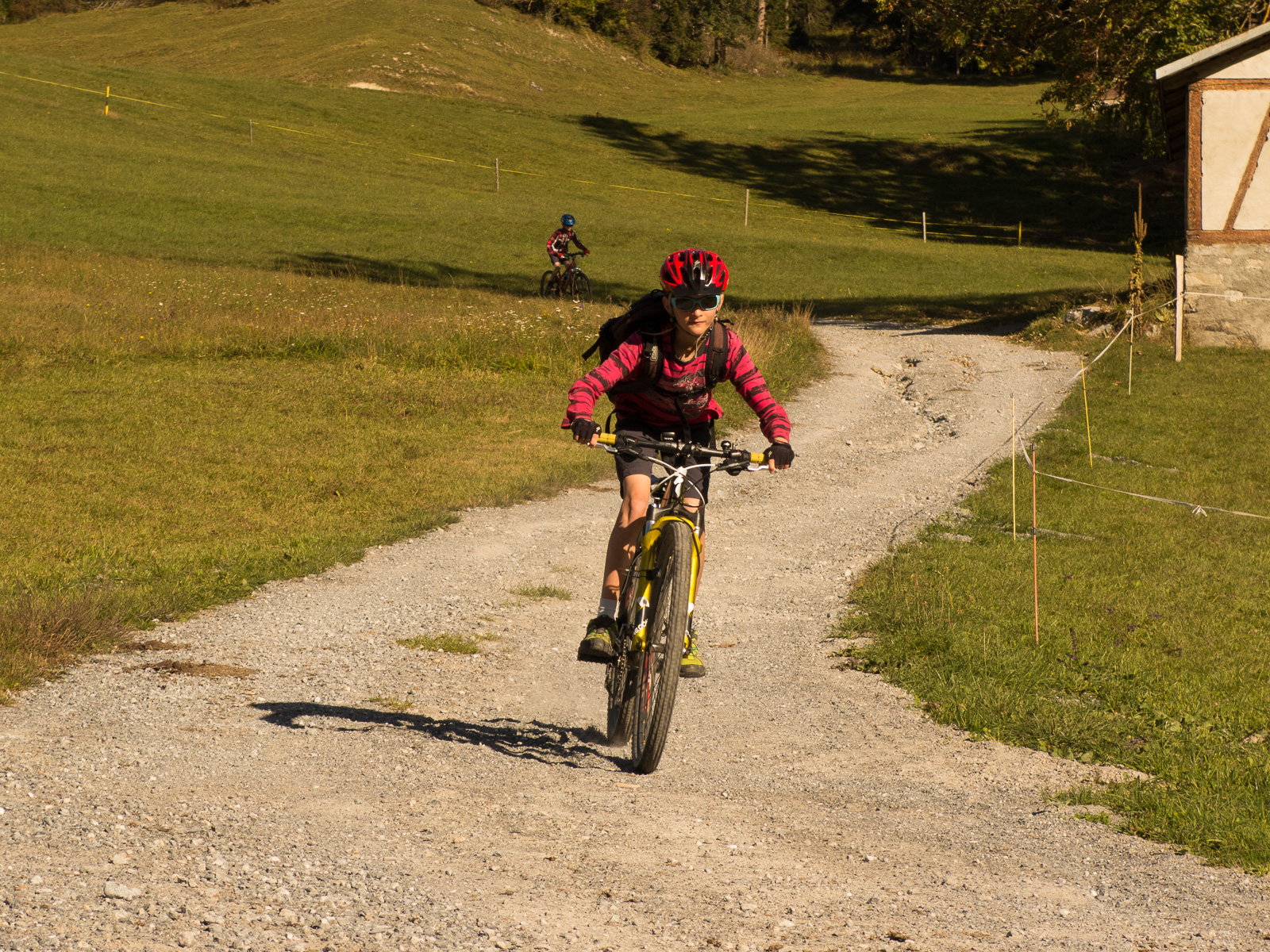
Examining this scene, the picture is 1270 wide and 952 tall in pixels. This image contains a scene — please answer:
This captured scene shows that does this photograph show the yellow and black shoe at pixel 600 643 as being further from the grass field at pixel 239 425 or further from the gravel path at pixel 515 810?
the grass field at pixel 239 425

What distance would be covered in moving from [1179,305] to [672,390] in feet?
58.0

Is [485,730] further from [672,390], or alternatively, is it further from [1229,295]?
[1229,295]

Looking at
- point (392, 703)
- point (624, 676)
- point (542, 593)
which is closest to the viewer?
point (624, 676)

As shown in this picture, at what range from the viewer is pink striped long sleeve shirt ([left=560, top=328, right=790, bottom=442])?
556 cm

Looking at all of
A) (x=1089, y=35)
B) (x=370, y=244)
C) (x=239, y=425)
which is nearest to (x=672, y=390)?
(x=239, y=425)

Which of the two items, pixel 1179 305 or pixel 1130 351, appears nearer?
pixel 1130 351

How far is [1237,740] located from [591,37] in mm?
94664

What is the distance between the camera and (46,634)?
6836mm

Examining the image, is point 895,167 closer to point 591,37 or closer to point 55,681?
point 591,37

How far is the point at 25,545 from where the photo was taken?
960cm

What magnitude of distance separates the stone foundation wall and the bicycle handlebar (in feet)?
61.2

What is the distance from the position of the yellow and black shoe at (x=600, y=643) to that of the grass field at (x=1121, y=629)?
2.04m

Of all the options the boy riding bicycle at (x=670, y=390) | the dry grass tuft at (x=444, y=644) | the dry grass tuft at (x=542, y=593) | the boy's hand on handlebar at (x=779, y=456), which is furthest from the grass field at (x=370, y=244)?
the boy's hand on handlebar at (x=779, y=456)

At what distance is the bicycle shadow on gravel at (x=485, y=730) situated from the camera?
5.83 m
